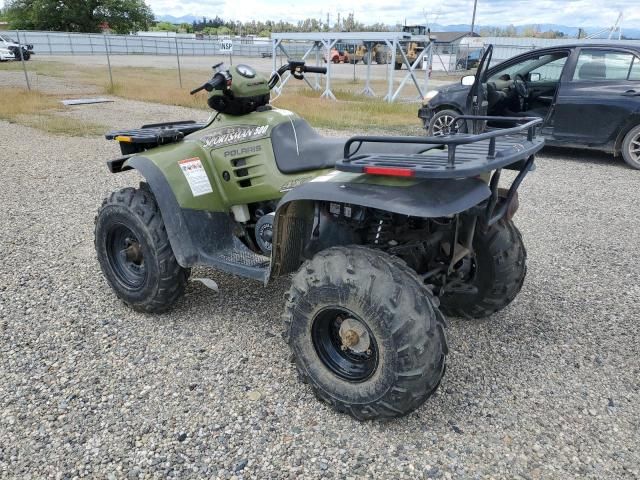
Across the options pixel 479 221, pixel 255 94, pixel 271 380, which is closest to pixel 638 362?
pixel 479 221

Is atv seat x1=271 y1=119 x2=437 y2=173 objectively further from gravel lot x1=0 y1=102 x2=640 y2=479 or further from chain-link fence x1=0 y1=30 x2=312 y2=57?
chain-link fence x1=0 y1=30 x2=312 y2=57

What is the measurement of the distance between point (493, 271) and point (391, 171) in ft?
4.41

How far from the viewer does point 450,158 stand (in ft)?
7.00

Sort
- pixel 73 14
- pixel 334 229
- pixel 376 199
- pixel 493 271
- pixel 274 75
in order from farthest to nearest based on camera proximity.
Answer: pixel 73 14
pixel 274 75
pixel 493 271
pixel 334 229
pixel 376 199

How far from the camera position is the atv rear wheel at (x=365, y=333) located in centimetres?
231

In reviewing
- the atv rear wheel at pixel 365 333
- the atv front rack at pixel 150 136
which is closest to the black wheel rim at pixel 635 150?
the atv front rack at pixel 150 136

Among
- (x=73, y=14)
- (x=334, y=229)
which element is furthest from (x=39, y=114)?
(x=73, y=14)

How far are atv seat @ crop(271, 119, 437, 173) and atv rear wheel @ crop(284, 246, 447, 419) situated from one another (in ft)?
2.16

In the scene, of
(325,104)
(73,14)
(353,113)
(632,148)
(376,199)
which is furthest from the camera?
(73,14)

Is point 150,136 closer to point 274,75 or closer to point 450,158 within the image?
point 274,75

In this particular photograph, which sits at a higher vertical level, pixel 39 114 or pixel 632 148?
pixel 632 148

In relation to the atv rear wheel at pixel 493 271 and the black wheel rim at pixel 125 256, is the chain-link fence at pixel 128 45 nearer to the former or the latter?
the black wheel rim at pixel 125 256

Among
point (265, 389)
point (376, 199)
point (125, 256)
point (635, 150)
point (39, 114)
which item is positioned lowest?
point (39, 114)

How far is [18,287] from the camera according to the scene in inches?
156
